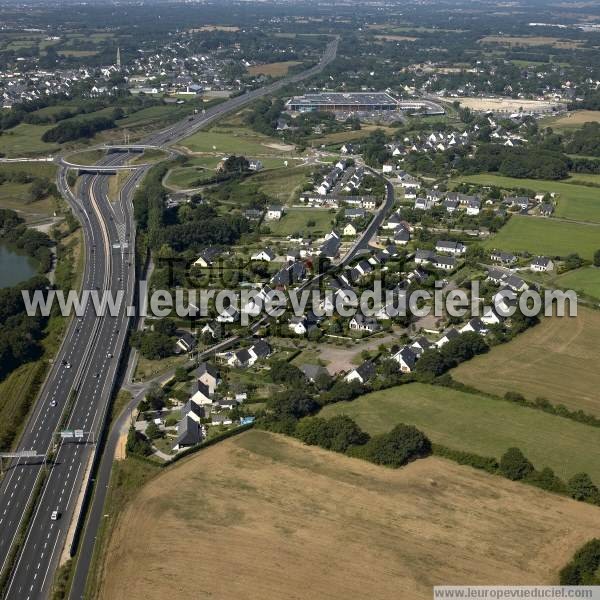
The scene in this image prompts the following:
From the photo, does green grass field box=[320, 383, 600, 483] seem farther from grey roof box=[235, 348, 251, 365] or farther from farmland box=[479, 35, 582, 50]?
farmland box=[479, 35, 582, 50]

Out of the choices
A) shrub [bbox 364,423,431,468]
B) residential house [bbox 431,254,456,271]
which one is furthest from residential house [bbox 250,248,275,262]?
shrub [bbox 364,423,431,468]

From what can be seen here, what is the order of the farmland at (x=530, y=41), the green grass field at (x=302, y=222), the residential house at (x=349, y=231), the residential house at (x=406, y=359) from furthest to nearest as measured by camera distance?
1. the farmland at (x=530, y=41)
2. the green grass field at (x=302, y=222)
3. the residential house at (x=349, y=231)
4. the residential house at (x=406, y=359)

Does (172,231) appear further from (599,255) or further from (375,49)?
(375,49)

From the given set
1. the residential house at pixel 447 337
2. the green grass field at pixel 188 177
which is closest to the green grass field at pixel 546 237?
the residential house at pixel 447 337

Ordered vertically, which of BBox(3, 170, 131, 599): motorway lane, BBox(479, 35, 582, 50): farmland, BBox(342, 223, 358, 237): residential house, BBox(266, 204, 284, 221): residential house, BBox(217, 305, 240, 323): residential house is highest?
Answer: BBox(479, 35, 582, 50): farmland

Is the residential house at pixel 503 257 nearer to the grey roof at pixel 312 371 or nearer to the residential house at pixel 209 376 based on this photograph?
the grey roof at pixel 312 371

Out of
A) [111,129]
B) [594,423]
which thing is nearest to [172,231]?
[594,423]

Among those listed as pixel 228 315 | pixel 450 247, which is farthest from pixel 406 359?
pixel 450 247
